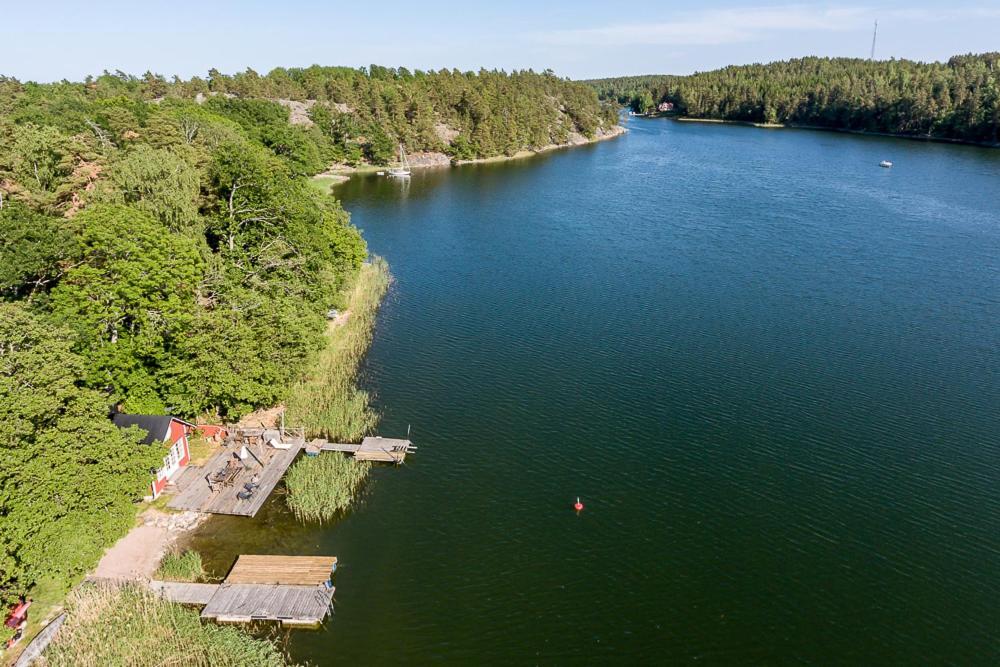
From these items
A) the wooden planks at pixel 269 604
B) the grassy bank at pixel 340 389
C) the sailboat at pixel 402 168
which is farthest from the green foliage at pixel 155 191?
the sailboat at pixel 402 168

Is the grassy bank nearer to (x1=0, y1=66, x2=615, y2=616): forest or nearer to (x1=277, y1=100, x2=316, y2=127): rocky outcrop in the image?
(x1=0, y1=66, x2=615, y2=616): forest

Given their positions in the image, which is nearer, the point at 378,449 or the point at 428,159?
the point at 378,449

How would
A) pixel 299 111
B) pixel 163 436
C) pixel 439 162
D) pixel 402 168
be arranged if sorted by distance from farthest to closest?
pixel 439 162, pixel 299 111, pixel 402 168, pixel 163 436

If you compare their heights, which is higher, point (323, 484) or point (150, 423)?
point (150, 423)

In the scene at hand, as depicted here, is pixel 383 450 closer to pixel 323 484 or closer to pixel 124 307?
pixel 323 484

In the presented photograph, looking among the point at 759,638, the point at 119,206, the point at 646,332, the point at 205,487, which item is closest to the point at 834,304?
the point at 646,332

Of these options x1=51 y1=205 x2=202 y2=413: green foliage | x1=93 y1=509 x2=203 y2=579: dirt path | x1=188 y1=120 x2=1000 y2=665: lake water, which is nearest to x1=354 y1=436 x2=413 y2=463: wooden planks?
x1=188 y1=120 x2=1000 y2=665: lake water


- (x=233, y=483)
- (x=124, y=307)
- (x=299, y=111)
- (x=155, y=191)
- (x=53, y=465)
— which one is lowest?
(x=233, y=483)

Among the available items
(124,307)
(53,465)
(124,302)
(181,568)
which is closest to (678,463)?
(181,568)

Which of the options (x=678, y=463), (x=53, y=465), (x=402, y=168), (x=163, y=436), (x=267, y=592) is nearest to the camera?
(x=53, y=465)
